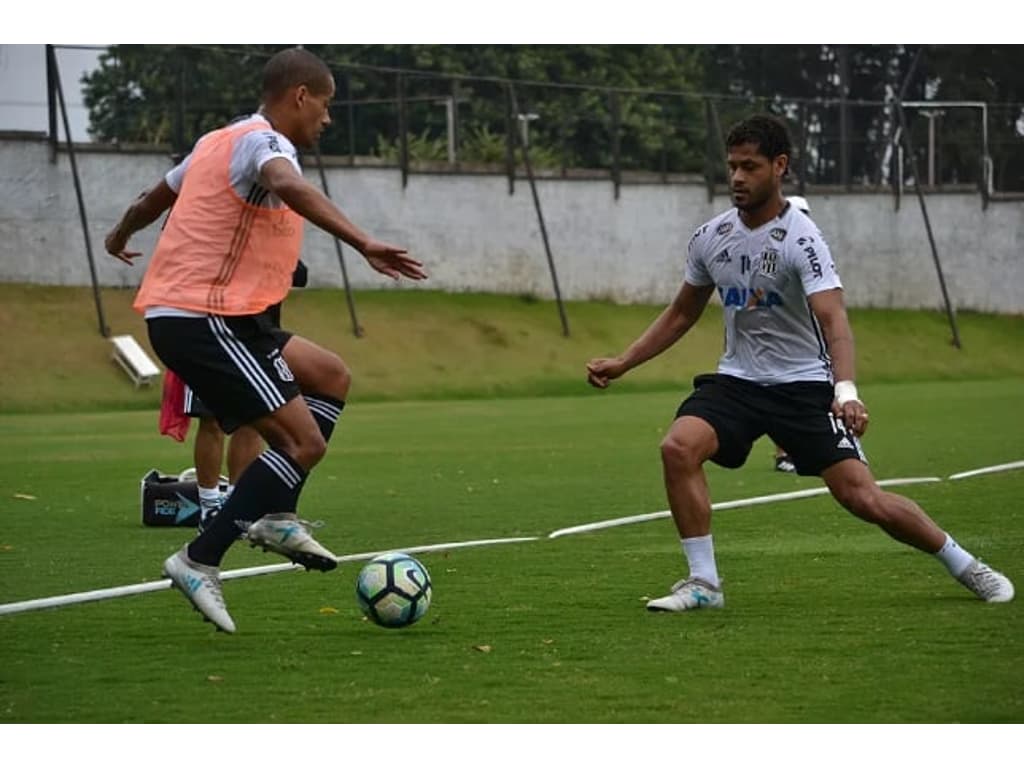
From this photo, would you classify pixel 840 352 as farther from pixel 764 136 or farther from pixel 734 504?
pixel 734 504

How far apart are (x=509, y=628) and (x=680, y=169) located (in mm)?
39267

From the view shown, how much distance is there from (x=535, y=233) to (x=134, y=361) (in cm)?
1305

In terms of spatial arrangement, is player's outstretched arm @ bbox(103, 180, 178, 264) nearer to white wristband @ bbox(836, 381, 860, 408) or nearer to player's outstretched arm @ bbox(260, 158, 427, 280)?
player's outstretched arm @ bbox(260, 158, 427, 280)

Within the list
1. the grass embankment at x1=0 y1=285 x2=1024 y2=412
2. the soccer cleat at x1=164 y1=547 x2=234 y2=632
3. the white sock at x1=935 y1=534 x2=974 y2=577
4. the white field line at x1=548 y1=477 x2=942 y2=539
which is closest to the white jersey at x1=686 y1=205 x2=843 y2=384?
the white sock at x1=935 y1=534 x2=974 y2=577

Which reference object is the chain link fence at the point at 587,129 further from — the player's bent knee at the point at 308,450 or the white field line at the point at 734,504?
the player's bent knee at the point at 308,450

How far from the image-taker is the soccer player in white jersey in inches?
334

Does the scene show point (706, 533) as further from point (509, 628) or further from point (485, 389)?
point (485, 389)

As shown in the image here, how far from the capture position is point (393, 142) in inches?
1670

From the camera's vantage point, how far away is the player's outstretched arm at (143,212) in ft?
28.5

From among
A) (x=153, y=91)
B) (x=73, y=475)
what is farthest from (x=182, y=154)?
(x=73, y=475)

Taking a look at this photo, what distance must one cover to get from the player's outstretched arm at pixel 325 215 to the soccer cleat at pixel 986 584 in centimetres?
267

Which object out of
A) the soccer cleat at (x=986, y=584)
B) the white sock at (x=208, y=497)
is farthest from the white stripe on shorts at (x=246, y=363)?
the white sock at (x=208, y=497)

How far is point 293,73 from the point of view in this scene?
26.5 feet

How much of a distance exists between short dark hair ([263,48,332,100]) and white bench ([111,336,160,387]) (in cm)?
2559
